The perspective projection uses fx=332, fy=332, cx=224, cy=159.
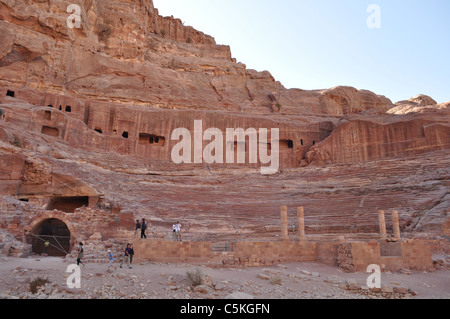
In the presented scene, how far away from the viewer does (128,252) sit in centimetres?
1070

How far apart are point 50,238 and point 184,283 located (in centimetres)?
1088

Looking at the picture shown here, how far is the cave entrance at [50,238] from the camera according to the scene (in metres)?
13.9

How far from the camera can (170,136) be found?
1187 inches

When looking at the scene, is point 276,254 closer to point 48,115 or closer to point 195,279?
point 195,279

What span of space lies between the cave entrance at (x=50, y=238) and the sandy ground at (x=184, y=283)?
13.1 ft

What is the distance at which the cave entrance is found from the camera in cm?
1385

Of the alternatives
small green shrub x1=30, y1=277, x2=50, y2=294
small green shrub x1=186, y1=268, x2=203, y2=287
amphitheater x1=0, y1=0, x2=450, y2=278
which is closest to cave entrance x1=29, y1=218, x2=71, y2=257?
amphitheater x1=0, y1=0, x2=450, y2=278

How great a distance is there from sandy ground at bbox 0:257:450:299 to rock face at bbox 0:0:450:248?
5.00 m

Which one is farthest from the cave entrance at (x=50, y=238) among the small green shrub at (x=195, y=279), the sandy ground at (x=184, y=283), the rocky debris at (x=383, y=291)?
the rocky debris at (x=383, y=291)

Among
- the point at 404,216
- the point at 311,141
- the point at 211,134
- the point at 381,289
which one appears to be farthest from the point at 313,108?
the point at 381,289

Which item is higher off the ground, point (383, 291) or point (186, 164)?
point (186, 164)

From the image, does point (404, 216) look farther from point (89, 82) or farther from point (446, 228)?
point (89, 82)

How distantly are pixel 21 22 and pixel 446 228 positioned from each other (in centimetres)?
3952

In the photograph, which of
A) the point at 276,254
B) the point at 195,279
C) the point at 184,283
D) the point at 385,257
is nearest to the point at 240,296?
the point at 195,279
